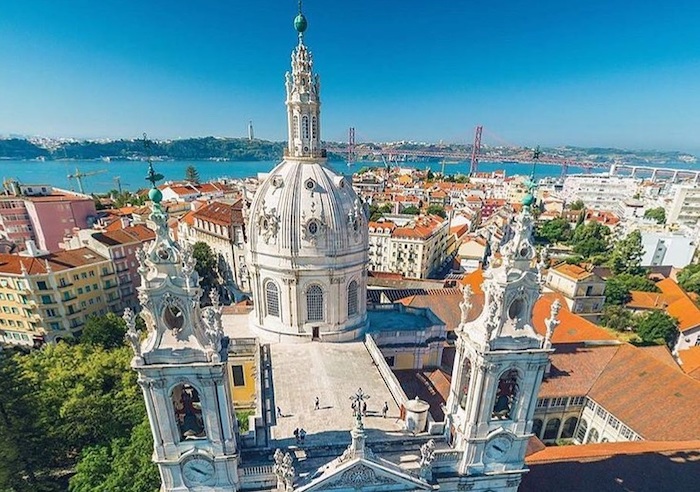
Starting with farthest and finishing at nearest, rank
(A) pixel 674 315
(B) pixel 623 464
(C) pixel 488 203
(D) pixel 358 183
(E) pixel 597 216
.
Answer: (D) pixel 358 183 → (C) pixel 488 203 → (E) pixel 597 216 → (A) pixel 674 315 → (B) pixel 623 464

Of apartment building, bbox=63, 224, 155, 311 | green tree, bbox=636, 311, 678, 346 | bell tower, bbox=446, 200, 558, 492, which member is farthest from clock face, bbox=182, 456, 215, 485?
green tree, bbox=636, 311, 678, 346

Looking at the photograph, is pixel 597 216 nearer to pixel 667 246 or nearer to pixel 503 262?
pixel 667 246

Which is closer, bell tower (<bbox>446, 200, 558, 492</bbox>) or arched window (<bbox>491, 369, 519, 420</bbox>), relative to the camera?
bell tower (<bbox>446, 200, 558, 492</bbox>)

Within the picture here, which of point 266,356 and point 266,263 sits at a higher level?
point 266,263

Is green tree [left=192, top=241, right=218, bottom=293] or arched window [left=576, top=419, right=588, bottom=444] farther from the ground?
green tree [left=192, top=241, right=218, bottom=293]

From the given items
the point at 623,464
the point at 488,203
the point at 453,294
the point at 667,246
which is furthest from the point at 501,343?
the point at 488,203

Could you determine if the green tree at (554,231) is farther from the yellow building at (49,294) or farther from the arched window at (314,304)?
the yellow building at (49,294)

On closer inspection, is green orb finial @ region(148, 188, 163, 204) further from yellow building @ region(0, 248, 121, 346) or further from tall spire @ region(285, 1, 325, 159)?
yellow building @ region(0, 248, 121, 346)
